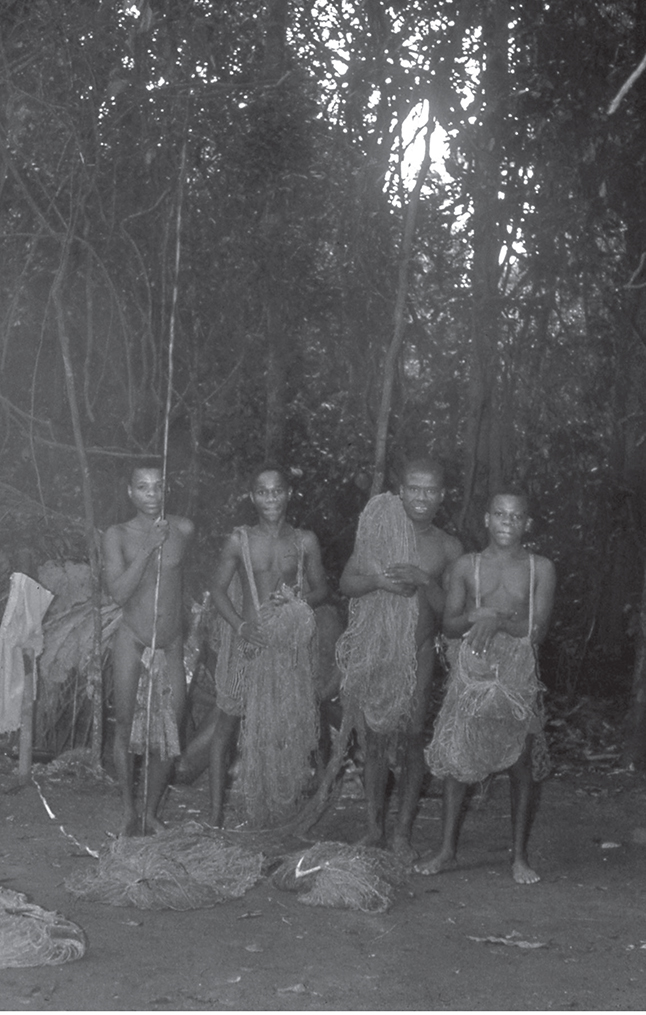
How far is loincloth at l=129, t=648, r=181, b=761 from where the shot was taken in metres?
5.45

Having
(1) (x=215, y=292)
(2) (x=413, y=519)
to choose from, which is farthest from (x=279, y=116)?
(2) (x=413, y=519)

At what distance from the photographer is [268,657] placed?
215 inches

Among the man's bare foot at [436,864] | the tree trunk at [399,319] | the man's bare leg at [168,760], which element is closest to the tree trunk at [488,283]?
the tree trunk at [399,319]

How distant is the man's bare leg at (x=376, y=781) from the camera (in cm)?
537

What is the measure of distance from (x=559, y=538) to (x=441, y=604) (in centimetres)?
341

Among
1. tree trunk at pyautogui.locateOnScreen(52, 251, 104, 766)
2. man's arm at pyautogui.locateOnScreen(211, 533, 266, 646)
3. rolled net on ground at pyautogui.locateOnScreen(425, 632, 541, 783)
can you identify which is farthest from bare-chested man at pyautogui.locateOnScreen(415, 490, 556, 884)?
tree trunk at pyautogui.locateOnScreen(52, 251, 104, 766)

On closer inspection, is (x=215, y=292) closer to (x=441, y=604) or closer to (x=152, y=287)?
(x=152, y=287)

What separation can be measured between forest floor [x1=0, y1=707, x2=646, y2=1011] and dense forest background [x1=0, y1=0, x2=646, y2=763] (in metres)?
1.65

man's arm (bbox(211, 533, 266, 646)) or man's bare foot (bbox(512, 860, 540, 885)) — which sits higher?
man's arm (bbox(211, 533, 266, 646))

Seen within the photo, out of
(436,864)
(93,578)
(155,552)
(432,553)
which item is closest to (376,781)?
(436,864)

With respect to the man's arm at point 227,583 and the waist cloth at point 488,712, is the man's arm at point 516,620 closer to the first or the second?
the waist cloth at point 488,712

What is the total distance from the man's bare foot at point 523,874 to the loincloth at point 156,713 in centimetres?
139

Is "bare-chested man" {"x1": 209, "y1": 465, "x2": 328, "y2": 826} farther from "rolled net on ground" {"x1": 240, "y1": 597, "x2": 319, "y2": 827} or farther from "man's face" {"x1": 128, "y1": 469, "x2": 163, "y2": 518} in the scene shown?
"man's face" {"x1": 128, "y1": 469, "x2": 163, "y2": 518}

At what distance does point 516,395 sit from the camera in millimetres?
7875
